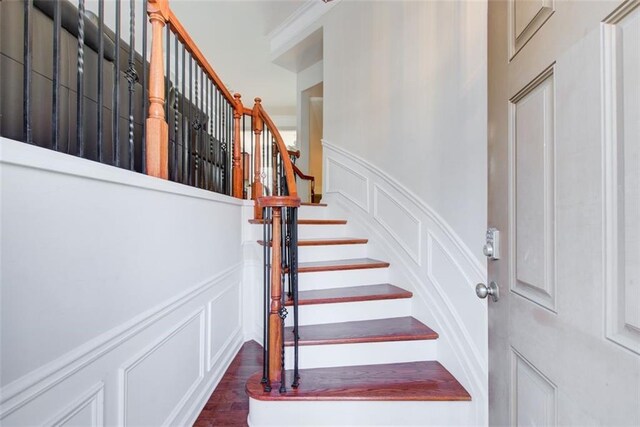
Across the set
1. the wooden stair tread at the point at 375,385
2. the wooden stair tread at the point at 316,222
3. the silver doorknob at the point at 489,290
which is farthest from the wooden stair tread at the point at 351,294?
the silver doorknob at the point at 489,290

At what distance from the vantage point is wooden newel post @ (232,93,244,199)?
2.54 m

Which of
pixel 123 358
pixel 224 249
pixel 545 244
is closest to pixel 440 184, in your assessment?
pixel 545 244

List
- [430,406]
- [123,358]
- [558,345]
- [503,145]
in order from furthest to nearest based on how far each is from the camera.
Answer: [430,406] → [123,358] → [503,145] → [558,345]

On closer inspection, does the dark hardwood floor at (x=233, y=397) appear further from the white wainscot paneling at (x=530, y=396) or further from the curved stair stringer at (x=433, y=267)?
the white wainscot paneling at (x=530, y=396)

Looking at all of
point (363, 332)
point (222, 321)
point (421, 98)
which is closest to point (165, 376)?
point (222, 321)

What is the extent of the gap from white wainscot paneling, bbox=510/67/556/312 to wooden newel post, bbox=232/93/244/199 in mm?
2160

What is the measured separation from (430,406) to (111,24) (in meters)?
6.02

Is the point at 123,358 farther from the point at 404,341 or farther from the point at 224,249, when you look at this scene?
the point at 404,341

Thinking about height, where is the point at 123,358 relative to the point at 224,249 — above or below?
below

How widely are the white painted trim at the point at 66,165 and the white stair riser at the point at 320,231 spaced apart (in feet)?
4.97

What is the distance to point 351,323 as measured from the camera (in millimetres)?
1887

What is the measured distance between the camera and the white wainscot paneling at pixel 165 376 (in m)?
1.04

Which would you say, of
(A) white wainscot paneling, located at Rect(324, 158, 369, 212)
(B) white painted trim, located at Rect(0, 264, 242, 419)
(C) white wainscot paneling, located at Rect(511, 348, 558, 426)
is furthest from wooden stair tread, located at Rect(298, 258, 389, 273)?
(C) white wainscot paneling, located at Rect(511, 348, 558, 426)

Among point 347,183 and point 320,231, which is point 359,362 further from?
point 347,183
